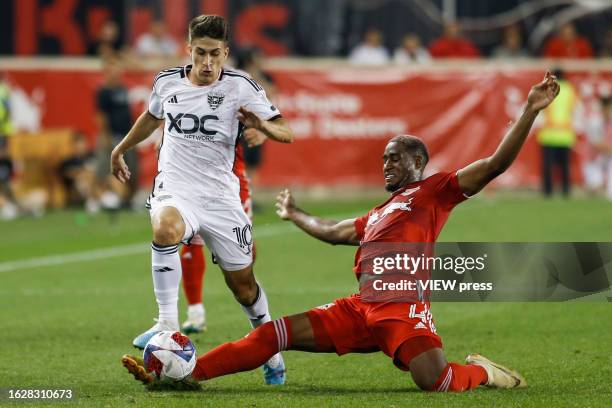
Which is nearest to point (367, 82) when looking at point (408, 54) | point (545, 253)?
point (408, 54)

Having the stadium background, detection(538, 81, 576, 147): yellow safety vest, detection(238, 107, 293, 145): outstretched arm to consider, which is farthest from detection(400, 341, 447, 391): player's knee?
detection(538, 81, 576, 147): yellow safety vest

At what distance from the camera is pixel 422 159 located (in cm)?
861

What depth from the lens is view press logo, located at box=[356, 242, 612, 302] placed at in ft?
27.7

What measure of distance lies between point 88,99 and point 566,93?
7.76 m

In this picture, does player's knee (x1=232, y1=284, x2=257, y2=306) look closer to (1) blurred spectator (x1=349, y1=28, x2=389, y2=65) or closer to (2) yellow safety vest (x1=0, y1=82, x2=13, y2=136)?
(2) yellow safety vest (x1=0, y1=82, x2=13, y2=136)

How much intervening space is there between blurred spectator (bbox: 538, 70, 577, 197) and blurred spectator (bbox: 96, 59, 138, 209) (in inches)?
265

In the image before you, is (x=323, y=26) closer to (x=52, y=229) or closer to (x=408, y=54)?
(x=408, y=54)

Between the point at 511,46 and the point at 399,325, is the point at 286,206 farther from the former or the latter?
the point at 511,46

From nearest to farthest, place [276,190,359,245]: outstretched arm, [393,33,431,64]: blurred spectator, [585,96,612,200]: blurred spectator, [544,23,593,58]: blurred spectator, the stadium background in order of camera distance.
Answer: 1. [276,190,359,245]: outstretched arm
2. the stadium background
3. [585,96,612,200]: blurred spectator
4. [393,33,431,64]: blurred spectator
5. [544,23,593,58]: blurred spectator

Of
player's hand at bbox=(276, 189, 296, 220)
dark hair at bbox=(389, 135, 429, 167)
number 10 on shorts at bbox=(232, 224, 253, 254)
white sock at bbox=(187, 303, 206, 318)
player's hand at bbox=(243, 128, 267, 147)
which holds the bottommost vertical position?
white sock at bbox=(187, 303, 206, 318)

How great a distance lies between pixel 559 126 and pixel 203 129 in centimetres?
1540

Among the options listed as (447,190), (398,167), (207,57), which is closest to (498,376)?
(447,190)

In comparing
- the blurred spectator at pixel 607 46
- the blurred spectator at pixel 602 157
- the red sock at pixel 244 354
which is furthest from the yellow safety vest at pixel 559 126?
the red sock at pixel 244 354

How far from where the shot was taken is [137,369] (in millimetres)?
8148
